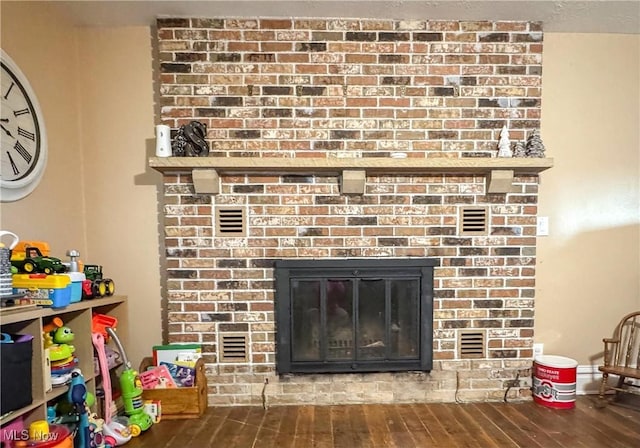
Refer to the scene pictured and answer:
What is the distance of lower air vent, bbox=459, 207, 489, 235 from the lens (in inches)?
87.7

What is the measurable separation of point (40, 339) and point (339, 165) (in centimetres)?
164

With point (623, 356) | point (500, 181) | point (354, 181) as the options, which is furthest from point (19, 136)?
point (623, 356)

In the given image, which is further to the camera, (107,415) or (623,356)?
(623,356)

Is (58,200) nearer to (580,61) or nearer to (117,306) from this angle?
(117,306)

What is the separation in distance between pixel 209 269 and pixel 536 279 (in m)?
2.16

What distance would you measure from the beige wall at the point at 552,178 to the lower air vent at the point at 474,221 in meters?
0.49

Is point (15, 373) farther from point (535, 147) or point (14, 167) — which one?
point (535, 147)

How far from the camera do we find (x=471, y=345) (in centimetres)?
225

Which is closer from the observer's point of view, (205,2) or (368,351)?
(205,2)

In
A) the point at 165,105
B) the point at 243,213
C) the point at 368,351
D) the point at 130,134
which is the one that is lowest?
the point at 368,351

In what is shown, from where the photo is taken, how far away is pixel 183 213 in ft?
7.16

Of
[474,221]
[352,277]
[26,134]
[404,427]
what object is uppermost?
[26,134]

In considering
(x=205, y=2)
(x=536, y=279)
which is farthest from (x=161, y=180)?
(x=536, y=279)

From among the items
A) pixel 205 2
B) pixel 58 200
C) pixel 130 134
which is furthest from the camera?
pixel 130 134
